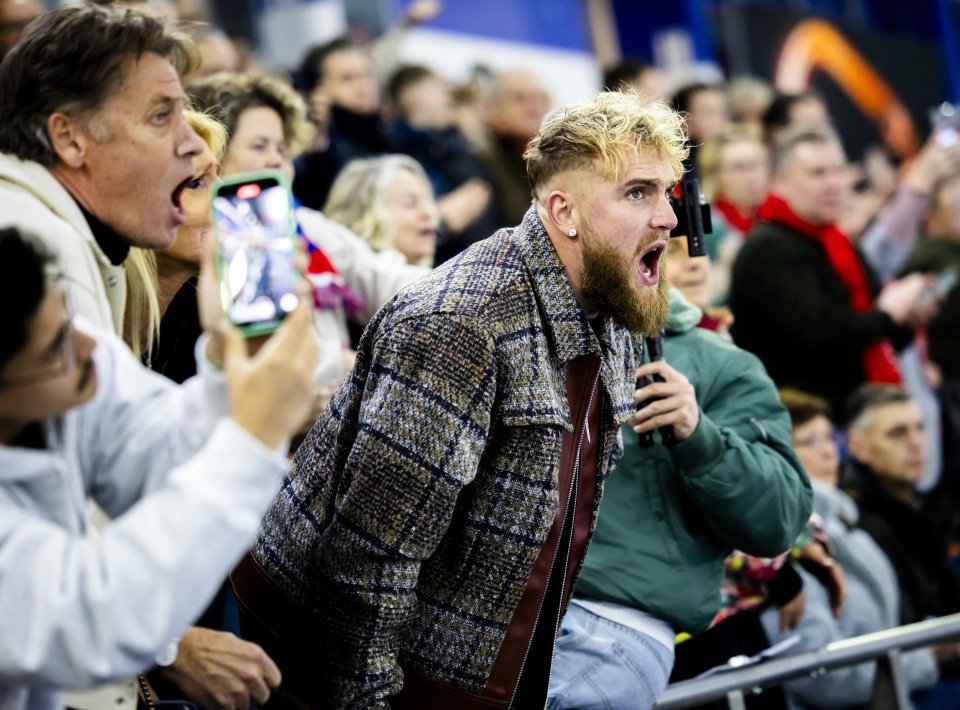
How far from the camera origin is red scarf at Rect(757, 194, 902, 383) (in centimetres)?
586

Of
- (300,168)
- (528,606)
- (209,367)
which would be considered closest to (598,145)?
(528,606)

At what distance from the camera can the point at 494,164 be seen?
258 inches

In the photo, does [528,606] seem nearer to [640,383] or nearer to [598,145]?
[640,383]

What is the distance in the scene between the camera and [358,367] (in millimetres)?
2961

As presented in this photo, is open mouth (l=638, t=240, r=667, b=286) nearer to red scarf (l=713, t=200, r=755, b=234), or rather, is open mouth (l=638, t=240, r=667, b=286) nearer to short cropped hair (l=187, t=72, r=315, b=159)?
short cropped hair (l=187, t=72, r=315, b=159)

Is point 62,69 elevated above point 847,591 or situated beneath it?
elevated above

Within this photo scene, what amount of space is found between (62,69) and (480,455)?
1059 mm

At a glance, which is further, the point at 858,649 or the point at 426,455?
the point at 858,649

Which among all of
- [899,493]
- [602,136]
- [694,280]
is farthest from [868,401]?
[602,136]

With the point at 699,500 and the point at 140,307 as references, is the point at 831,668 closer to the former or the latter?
the point at 699,500

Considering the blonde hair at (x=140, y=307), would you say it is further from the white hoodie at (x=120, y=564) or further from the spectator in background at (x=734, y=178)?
the spectator in background at (x=734, y=178)

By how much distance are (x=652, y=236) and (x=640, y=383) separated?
41 cm

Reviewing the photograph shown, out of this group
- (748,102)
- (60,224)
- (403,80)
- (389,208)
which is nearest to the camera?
(60,224)

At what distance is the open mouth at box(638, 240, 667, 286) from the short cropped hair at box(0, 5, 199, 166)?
3.68 feet
